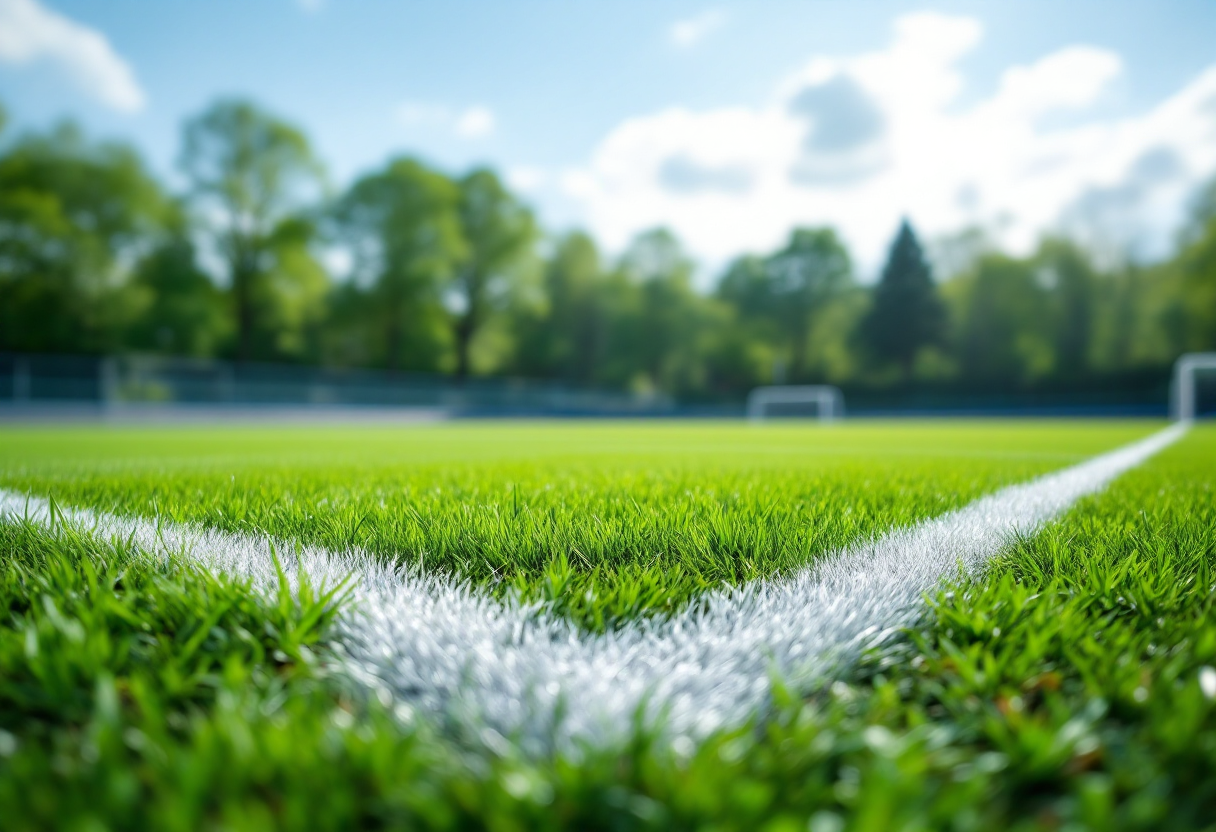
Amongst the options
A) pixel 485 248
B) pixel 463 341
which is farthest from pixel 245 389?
pixel 485 248

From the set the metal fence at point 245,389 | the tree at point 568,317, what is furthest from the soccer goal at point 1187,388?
the tree at point 568,317

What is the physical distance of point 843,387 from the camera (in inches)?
1607

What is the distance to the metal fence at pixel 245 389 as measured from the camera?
810 inches

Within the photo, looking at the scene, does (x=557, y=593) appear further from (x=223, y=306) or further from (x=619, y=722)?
(x=223, y=306)

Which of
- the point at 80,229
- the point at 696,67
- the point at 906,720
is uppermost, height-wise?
the point at 696,67

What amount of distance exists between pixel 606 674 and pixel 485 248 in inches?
1498

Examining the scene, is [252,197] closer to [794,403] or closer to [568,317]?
[568,317]

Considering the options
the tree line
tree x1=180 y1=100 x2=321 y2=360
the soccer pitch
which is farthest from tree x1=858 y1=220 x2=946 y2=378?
the soccer pitch

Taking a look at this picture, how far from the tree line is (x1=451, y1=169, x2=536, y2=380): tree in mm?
121

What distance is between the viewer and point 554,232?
4478 centimetres

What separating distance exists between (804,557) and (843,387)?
41721 mm

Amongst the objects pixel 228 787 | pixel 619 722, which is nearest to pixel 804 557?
pixel 619 722

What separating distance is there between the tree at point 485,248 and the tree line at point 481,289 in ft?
0.40

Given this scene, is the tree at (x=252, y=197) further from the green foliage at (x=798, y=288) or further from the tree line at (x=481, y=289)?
the green foliage at (x=798, y=288)
